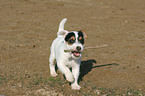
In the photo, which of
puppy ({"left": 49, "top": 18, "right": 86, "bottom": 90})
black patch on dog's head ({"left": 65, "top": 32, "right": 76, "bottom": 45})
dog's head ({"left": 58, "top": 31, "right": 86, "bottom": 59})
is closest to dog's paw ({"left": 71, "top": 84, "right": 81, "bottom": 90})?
puppy ({"left": 49, "top": 18, "right": 86, "bottom": 90})

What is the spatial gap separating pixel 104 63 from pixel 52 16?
8239mm

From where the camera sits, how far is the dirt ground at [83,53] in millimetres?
5211

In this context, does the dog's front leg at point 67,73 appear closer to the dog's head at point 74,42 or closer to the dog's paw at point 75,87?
the dog's paw at point 75,87

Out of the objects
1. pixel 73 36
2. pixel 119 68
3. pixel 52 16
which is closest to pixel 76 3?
pixel 52 16

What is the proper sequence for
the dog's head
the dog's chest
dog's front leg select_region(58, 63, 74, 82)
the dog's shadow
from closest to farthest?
1. the dog's head
2. dog's front leg select_region(58, 63, 74, 82)
3. the dog's chest
4. the dog's shadow

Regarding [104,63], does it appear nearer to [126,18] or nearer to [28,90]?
[28,90]

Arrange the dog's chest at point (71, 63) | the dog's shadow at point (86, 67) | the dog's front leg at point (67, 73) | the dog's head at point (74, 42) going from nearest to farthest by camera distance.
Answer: the dog's head at point (74, 42) → the dog's front leg at point (67, 73) → the dog's chest at point (71, 63) → the dog's shadow at point (86, 67)

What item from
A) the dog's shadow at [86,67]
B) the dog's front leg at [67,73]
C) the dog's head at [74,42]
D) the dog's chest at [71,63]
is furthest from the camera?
the dog's shadow at [86,67]

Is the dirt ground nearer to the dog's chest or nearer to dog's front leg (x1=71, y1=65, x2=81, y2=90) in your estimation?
dog's front leg (x1=71, y1=65, x2=81, y2=90)

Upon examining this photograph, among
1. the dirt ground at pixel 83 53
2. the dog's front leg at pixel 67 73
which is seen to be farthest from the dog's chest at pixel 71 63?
the dirt ground at pixel 83 53

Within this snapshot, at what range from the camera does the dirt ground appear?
Result: 17.1 ft

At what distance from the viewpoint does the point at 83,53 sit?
25.6 ft

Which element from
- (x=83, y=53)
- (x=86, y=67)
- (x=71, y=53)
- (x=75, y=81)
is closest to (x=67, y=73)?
(x=75, y=81)

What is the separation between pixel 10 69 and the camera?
6145 mm
